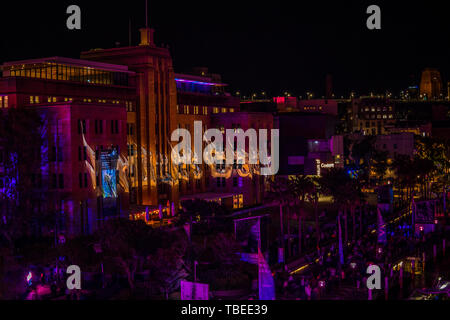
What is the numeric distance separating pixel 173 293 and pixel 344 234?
37.2 metres

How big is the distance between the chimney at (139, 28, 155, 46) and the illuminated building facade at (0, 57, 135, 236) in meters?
14.8

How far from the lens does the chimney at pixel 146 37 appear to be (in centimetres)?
9125

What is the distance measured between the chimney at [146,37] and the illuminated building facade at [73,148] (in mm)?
14760

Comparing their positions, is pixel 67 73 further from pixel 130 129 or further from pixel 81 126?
pixel 81 126

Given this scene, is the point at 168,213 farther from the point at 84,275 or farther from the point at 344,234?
the point at 84,275

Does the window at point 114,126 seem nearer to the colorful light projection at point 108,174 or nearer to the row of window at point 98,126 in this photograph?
the row of window at point 98,126

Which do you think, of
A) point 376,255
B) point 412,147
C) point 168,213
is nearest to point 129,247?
point 376,255

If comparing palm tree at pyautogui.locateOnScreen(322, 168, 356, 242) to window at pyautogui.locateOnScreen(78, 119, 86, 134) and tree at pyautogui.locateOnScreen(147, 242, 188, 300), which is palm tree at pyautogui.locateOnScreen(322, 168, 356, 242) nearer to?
→ tree at pyautogui.locateOnScreen(147, 242, 188, 300)

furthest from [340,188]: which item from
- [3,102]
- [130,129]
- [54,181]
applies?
[3,102]

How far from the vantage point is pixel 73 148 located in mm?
71375

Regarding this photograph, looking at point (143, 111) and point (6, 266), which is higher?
point (143, 111)

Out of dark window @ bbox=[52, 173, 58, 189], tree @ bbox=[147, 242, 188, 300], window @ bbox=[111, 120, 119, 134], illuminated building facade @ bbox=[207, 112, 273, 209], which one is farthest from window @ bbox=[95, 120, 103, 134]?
illuminated building facade @ bbox=[207, 112, 273, 209]

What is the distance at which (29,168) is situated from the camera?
70000mm

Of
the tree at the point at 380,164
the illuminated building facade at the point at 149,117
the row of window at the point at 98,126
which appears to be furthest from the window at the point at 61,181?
the tree at the point at 380,164
